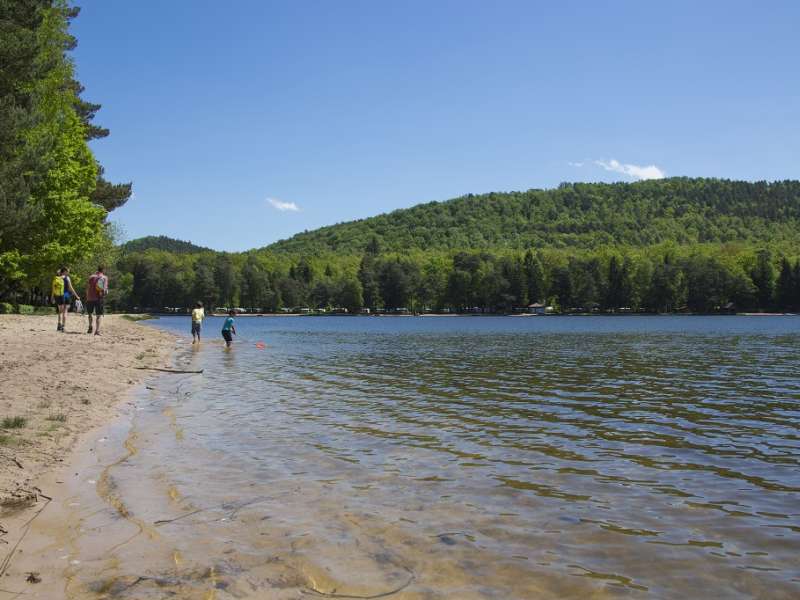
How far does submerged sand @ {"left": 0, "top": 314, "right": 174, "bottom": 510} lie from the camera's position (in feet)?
28.1

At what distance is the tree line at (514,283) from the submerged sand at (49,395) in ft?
443

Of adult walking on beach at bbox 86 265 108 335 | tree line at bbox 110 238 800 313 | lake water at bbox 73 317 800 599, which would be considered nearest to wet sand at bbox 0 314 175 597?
lake water at bbox 73 317 800 599

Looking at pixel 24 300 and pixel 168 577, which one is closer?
pixel 168 577

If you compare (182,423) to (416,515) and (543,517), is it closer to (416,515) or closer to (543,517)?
(416,515)

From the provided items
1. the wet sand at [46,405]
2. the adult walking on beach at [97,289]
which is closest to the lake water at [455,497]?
the wet sand at [46,405]

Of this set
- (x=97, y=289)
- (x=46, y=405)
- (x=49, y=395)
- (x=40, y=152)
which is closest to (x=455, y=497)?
(x=46, y=405)

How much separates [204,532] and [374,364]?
73.0 ft

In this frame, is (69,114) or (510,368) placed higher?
(69,114)

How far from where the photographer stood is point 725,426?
512 inches

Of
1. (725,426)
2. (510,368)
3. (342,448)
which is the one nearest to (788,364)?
(510,368)

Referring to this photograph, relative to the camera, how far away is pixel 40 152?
2908 cm

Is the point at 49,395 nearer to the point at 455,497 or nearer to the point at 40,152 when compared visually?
the point at 455,497

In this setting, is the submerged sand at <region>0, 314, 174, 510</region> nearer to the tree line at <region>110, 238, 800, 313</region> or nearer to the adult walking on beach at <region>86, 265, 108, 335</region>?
the adult walking on beach at <region>86, 265, 108, 335</region>

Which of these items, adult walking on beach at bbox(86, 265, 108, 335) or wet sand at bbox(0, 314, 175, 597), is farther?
adult walking on beach at bbox(86, 265, 108, 335)
